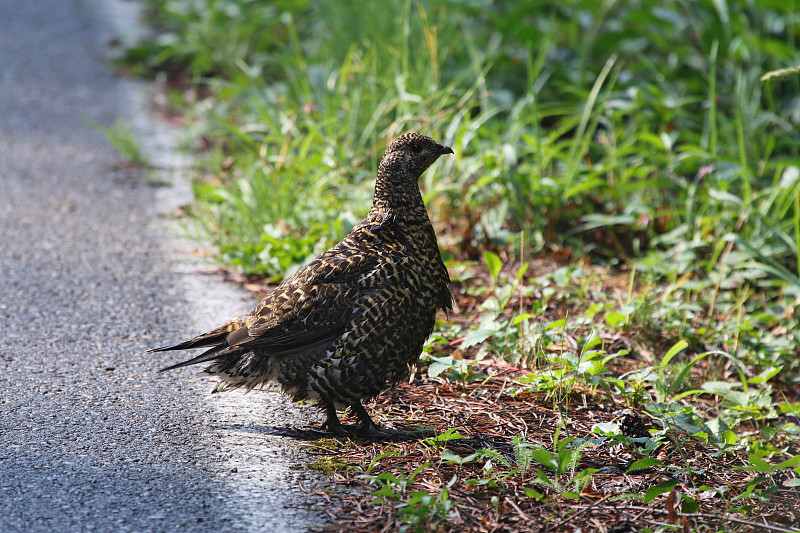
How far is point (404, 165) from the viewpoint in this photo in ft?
11.3

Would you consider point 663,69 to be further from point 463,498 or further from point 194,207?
point 463,498

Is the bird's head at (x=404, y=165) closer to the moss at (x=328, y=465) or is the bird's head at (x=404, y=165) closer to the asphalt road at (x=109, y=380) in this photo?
the asphalt road at (x=109, y=380)

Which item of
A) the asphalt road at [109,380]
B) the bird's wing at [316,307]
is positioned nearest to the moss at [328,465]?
the asphalt road at [109,380]

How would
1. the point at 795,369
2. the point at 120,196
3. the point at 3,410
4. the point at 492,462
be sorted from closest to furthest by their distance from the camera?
the point at 492,462
the point at 3,410
the point at 795,369
the point at 120,196

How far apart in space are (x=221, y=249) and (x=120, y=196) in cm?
148

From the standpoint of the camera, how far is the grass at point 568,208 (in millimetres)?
3168

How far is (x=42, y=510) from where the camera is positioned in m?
2.52

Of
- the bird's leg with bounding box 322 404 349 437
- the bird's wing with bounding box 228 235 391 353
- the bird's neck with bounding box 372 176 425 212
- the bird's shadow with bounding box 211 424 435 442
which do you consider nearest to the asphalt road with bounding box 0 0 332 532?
the bird's shadow with bounding box 211 424 435 442

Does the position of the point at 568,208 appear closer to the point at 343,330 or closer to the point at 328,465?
the point at 343,330

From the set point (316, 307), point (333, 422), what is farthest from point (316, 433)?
point (316, 307)

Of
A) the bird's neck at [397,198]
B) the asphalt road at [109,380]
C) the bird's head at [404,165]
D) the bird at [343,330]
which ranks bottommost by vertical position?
the asphalt road at [109,380]

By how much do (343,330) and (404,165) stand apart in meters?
0.76

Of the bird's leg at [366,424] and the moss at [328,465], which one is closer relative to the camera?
the moss at [328,465]

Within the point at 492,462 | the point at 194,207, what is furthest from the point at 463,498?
the point at 194,207
